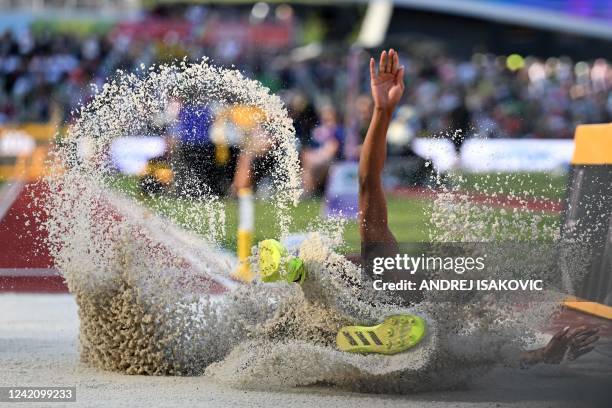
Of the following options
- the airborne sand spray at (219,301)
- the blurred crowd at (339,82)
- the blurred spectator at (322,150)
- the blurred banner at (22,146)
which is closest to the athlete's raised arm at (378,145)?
the airborne sand spray at (219,301)

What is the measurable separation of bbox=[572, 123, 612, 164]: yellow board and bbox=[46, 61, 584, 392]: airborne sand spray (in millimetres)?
601

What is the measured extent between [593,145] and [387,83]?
105cm

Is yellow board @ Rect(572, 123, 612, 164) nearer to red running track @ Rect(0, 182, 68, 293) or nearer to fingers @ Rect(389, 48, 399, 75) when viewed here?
fingers @ Rect(389, 48, 399, 75)

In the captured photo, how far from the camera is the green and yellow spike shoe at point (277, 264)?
4.67 meters

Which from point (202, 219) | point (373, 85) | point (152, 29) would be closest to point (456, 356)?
point (373, 85)

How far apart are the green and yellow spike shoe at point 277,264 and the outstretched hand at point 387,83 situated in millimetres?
758

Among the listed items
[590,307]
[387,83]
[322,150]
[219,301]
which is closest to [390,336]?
[219,301]

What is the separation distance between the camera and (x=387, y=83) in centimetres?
491

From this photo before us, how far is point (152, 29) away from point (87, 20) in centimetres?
129

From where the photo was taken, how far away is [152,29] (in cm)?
2058

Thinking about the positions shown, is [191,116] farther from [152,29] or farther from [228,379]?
[152,29]

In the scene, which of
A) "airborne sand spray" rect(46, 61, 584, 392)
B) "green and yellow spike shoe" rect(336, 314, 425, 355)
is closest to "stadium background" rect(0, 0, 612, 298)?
"airborne sand spray" rect(46, 61, 584, 392)

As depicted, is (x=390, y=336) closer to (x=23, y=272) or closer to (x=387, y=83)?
(x=387, y=83)

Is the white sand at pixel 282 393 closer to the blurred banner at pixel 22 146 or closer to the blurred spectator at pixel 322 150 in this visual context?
the blurred spectator at pixel 322 150
